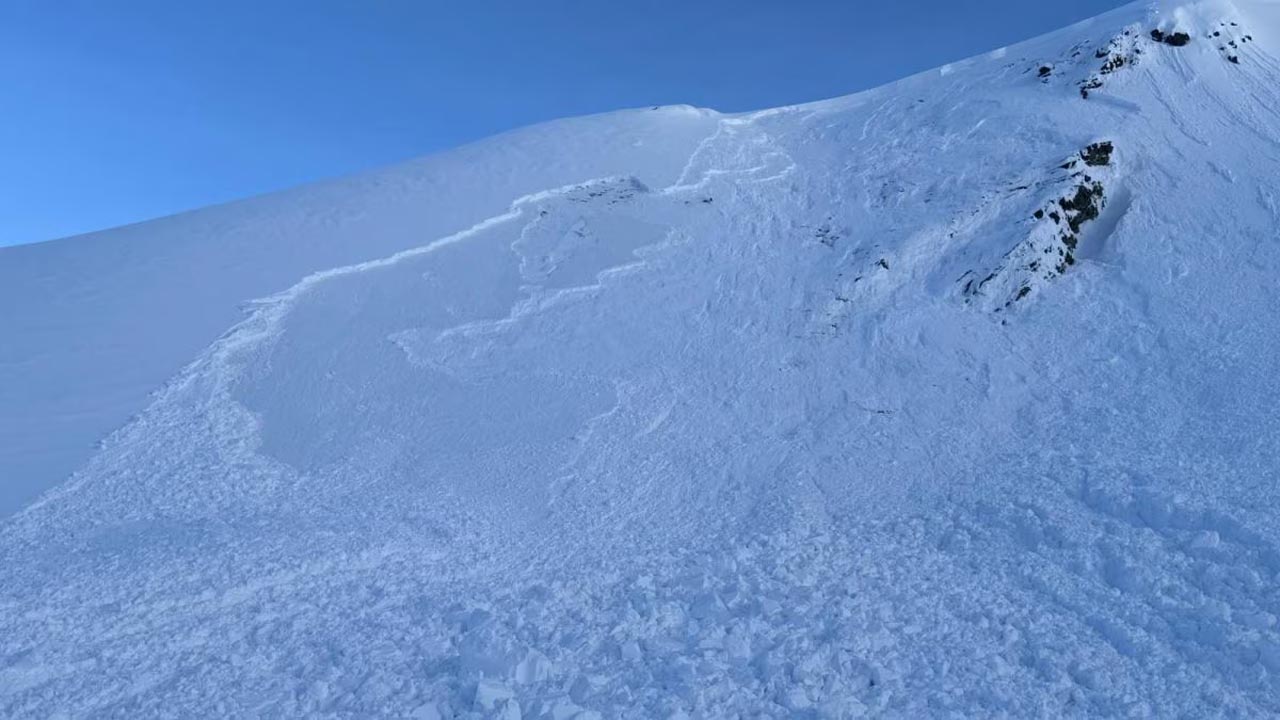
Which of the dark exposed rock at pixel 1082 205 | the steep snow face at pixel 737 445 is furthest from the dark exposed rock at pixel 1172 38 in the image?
the dark exposed rock at pixel 1082 205

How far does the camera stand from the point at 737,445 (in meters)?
10.4

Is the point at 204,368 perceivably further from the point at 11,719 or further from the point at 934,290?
the point at 934,290

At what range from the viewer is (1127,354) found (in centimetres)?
1102

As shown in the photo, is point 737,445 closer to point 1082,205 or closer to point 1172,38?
point 1082,205

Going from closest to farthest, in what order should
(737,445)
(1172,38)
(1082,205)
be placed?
(737,445) < (1082,205) < (1172,38)

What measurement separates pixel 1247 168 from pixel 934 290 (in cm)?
644

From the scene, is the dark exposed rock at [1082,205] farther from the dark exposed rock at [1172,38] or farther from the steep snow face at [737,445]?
the dark exposed rock at [1172,38]

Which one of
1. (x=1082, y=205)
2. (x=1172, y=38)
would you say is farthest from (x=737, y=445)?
(x=1172, y=38)

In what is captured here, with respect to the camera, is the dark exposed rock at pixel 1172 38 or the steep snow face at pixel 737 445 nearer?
the steep snow face at pixel 737 445

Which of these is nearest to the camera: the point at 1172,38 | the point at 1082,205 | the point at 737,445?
the point at 737,445

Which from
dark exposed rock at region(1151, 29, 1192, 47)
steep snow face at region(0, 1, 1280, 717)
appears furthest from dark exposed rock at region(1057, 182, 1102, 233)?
dark exposed rock at region(1151, 29, 1192, 47)

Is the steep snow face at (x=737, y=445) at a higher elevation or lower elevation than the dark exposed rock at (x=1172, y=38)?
lower

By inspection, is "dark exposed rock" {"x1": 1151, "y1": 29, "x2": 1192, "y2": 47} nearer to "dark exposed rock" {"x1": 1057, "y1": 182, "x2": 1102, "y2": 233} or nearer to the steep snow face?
the steep snow face

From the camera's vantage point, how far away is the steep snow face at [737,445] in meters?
6.64
